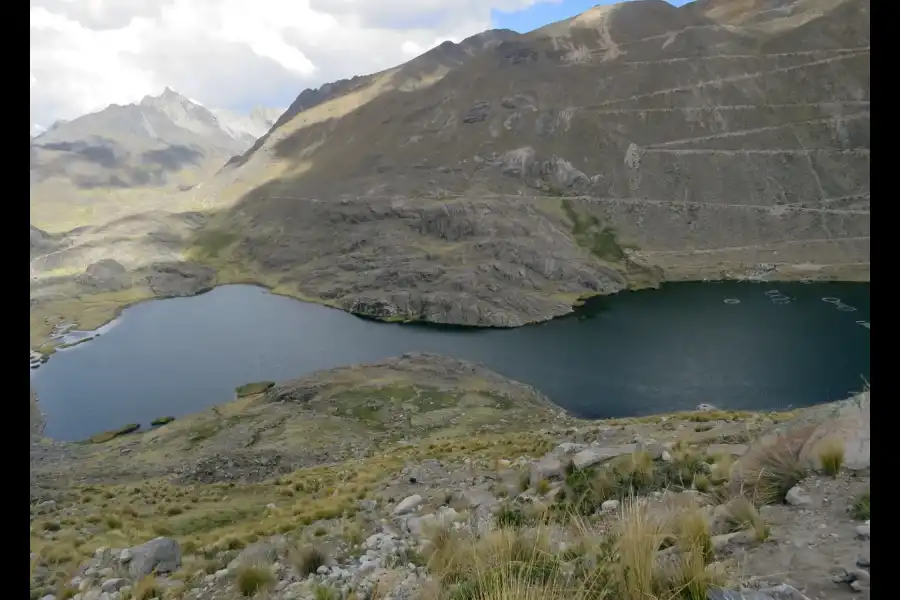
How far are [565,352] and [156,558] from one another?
51.8 metres

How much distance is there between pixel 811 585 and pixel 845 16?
490 ft

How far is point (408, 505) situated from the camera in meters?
11.1

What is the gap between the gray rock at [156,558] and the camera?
30.5ft

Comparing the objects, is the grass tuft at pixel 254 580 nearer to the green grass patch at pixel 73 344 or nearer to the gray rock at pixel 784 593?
the gray rock at pixel 784 593

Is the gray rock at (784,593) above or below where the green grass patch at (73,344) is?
above

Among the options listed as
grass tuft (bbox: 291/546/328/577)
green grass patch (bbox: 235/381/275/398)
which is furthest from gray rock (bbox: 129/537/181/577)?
green grass patch (bbox: 235/381/275/398)

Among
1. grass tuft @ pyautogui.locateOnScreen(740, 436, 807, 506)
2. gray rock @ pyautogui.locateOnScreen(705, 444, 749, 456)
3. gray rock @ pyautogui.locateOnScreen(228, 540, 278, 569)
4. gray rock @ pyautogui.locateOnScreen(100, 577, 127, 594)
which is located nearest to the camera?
grass tuft @ pyautogui.locateOnScreen(740, 436, 807, 506)

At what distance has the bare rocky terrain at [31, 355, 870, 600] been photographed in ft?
14.2

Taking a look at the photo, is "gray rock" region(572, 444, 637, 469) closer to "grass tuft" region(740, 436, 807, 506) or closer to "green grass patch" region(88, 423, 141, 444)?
"grass tuft" region(740, 436, 807, 506)

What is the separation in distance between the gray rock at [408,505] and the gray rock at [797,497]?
22.0 feet

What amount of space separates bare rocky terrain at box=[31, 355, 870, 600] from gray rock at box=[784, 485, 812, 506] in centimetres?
2

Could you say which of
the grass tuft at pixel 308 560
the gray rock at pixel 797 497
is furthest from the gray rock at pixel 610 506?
the grass tuft at pixel 308 560
